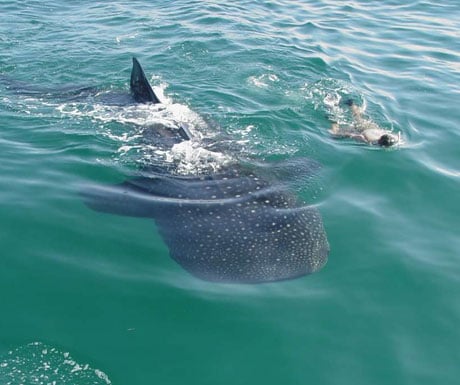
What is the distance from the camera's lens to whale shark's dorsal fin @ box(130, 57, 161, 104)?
12.7m

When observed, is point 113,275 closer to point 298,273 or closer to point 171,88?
point 298,273

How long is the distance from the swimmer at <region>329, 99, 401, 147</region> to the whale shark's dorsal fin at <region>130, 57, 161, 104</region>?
4427mm

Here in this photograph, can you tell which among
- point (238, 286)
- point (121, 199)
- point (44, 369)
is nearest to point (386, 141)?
point (238, 286)

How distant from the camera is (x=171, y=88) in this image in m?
15.1

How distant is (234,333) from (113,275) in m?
2.04

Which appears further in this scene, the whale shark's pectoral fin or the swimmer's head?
the swimmer's head

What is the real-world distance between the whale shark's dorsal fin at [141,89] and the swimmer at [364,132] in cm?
443

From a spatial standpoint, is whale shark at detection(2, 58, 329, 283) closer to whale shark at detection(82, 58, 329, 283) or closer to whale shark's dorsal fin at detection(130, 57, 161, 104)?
whale shark at detection(82, 58, 329, 283)

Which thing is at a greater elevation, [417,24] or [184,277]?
[417,24]

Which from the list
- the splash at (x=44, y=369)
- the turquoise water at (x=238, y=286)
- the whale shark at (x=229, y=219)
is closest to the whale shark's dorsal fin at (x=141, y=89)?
the turquoise water at (x=238, y=286)

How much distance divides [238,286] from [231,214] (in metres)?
1.46

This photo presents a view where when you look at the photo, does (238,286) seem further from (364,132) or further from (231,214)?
(364,132)

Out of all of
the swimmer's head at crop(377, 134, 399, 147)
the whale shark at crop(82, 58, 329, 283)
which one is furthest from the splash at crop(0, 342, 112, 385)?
the swimmer's head at crop(377, 134, 399, 147)

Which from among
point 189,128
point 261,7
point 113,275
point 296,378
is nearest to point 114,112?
point 189,128
